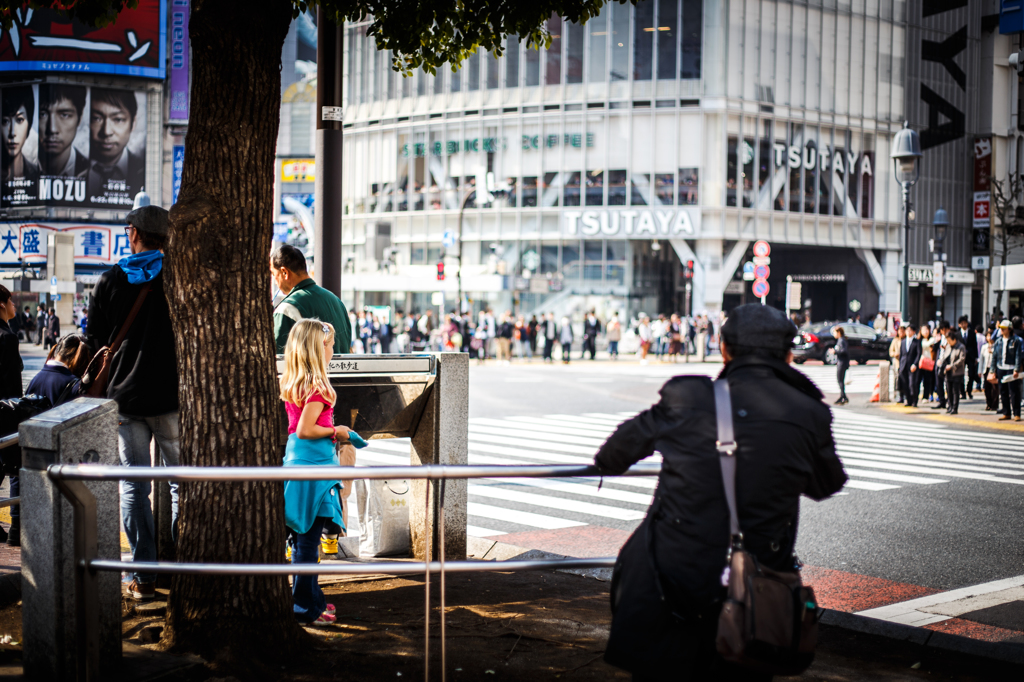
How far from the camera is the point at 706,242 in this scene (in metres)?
46.2

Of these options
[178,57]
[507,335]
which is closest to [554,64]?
[507,335]

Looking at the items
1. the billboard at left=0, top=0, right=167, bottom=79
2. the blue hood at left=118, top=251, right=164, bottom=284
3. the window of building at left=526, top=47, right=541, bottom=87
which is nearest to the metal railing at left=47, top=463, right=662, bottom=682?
the blue hood at left=118, top=251, right=164, bottom=284

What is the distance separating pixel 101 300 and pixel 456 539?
2.67 metres

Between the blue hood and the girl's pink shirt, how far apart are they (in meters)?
1.10

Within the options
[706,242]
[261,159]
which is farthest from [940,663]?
[706,242]

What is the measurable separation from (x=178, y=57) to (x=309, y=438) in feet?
174

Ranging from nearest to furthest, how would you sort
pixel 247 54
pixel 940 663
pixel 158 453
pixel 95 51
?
pixel 247 54 → pixel 940 663 → pixel 158 453 → pixel 95 51

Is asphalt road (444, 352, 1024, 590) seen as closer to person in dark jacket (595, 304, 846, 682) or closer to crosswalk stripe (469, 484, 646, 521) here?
crosswalk stripe (469, 484, 646, 521)

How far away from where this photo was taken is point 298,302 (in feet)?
18.9

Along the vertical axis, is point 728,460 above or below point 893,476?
above

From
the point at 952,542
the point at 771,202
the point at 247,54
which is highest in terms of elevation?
the point at 771,202

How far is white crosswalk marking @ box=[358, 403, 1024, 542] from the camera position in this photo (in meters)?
8.86

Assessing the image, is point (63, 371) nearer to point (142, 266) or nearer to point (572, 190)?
point (142, 266)

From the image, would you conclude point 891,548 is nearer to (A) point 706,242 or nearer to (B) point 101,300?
(B) point 101,300
